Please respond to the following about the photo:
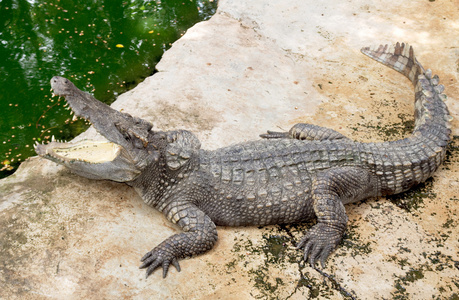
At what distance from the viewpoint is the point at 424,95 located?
491 centimetres

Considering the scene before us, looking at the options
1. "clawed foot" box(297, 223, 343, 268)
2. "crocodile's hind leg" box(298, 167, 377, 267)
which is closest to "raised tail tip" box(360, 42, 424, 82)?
"crocodile's hind leg" box(298, 167, 377, 267)

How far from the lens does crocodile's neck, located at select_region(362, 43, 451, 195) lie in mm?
4082

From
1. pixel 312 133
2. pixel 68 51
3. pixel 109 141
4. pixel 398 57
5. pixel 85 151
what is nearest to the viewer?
pixel 109 141

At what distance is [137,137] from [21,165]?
1.52 meters

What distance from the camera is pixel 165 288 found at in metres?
3.24

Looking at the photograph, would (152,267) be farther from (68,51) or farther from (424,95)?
(68,51)

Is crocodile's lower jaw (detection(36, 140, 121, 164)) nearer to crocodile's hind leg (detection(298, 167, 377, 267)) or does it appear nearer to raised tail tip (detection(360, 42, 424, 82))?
crocodile's hind leg (detection(298, 167, 377, 267))

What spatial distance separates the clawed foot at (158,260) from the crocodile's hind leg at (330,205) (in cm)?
118

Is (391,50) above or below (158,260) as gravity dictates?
above

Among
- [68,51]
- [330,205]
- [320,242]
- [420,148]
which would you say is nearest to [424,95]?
[420,148]

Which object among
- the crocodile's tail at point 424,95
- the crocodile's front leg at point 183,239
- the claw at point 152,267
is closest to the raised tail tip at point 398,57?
the crocodile's tail at point 424,95

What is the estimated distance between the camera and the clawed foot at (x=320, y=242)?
3621 millimetres

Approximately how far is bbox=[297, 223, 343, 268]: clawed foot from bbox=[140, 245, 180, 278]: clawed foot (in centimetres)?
117

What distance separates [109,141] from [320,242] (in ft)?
7.02
